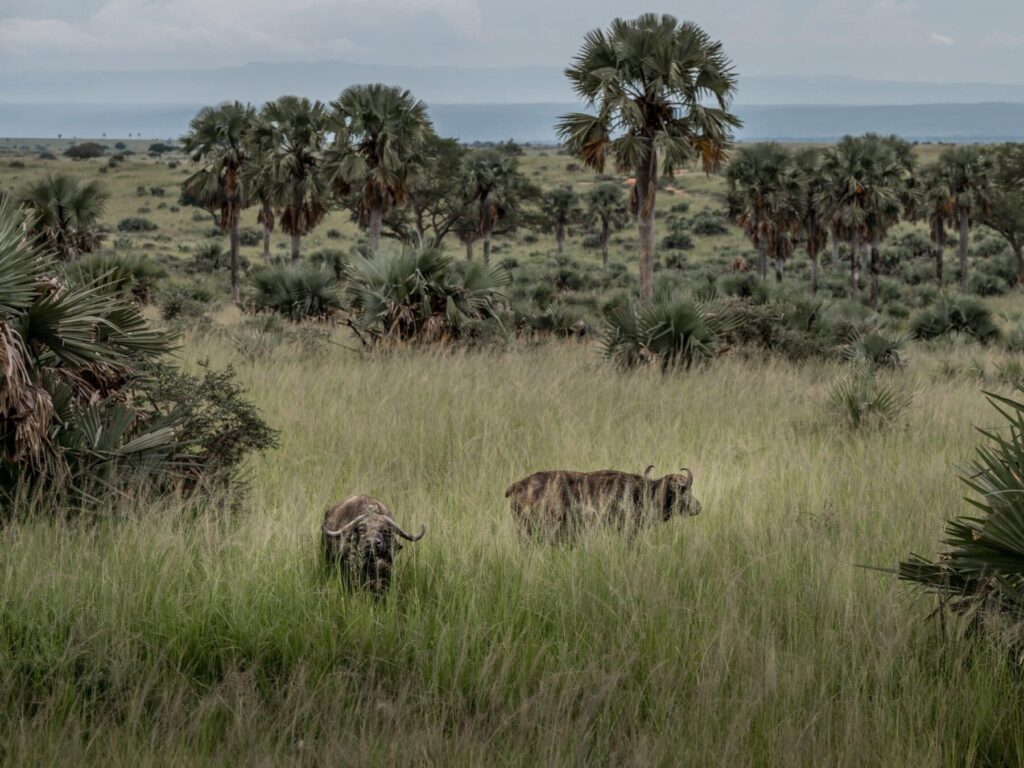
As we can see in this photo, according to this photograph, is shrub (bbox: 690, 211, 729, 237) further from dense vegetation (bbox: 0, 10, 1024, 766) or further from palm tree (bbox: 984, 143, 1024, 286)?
dense vegetation (bbox: 0, 10, 1024, 766)

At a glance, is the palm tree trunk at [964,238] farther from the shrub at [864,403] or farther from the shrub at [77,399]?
the shrub at [77,399]

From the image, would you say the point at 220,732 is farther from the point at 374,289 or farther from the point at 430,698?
the point at 374,289

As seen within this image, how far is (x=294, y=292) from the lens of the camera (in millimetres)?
21984

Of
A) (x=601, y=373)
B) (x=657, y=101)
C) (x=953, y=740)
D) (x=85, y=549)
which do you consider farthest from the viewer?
(x=657, y=101)

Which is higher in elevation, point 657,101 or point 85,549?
point 657,101

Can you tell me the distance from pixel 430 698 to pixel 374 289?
11.9 m

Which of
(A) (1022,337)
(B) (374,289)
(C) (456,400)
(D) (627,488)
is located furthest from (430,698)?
(A) (1022,337)

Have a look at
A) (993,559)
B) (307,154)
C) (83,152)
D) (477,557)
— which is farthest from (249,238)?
(993,559)

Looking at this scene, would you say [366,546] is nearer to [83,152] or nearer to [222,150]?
[222,150]

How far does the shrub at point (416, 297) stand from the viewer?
1517cm

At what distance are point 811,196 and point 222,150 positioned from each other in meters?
26.4

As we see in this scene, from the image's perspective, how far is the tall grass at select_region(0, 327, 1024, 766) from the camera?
3.62 metres

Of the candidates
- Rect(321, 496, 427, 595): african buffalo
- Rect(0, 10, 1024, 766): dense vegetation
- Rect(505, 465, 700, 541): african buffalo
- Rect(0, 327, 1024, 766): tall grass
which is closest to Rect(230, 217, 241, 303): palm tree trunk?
Rect(0, 10, 1024, 766): dense vegetation

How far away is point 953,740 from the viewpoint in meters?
3.60
